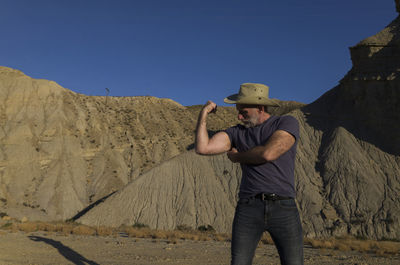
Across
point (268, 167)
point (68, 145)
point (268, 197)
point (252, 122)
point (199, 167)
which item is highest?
point (68, 145)

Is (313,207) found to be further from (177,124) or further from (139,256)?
(177,124)

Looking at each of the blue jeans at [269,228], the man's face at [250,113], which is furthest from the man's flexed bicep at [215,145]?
the blue jeans at [269,228]

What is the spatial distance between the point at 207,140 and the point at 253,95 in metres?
0.58

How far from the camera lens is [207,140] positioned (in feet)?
10.8

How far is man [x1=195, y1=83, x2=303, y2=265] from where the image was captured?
312 centimetres

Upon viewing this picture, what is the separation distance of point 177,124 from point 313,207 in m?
32.7

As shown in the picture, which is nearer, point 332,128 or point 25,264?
point 25,264

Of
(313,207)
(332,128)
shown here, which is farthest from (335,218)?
(332,128)

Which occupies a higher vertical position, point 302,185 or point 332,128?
point 332,128

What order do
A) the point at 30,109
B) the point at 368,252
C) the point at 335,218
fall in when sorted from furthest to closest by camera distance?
the point at 30,109, the point at 335,218, the point at 368,252

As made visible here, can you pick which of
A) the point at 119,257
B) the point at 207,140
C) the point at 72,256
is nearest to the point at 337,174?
the point at 119,257

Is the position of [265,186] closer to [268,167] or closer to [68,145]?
[268,167]

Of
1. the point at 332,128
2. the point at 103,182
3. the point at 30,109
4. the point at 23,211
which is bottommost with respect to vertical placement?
the point at 23,211

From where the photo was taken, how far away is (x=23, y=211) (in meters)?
37.5
